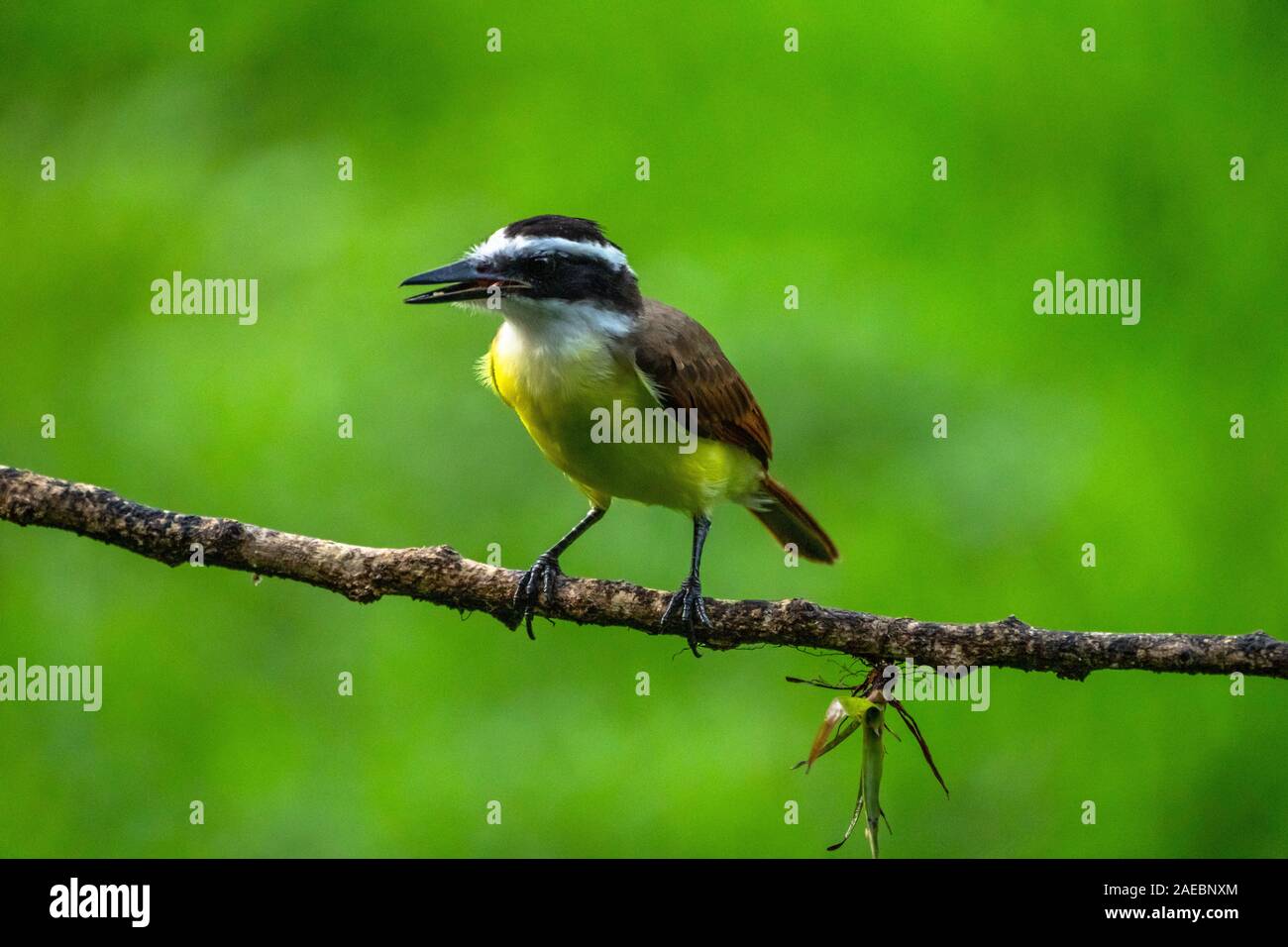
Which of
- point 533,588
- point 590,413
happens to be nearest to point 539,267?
point 590,413

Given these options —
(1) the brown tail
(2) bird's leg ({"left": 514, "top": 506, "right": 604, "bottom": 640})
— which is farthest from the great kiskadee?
(1) the brown tail

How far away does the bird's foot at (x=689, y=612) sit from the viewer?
418 cm

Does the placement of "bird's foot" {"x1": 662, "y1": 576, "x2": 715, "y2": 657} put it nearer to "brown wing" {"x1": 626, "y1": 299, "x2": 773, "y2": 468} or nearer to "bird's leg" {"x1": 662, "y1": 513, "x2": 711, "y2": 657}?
"bird's leg" {"x1": 662, "y1": 513, "x2": 711, "y2": 657}

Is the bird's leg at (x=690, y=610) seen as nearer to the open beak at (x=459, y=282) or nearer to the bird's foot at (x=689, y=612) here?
the bird's foot at (x=689, y=612)

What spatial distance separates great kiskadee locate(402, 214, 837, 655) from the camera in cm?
497

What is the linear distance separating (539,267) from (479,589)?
1385 mm

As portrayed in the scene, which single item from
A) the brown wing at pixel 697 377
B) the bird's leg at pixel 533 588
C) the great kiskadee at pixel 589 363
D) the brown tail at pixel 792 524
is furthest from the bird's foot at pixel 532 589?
the brown tail at pixel 792 524

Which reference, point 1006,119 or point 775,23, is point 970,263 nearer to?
point 1006,119

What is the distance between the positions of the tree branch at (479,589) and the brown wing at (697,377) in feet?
3.70

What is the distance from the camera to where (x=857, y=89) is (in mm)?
9000

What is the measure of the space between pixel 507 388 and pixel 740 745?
301 cm

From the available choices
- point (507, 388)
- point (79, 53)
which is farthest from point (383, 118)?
point (507, 388)

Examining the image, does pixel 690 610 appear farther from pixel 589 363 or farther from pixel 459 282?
pixel 459 282

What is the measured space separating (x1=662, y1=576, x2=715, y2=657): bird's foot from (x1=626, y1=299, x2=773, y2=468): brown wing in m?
1.00
